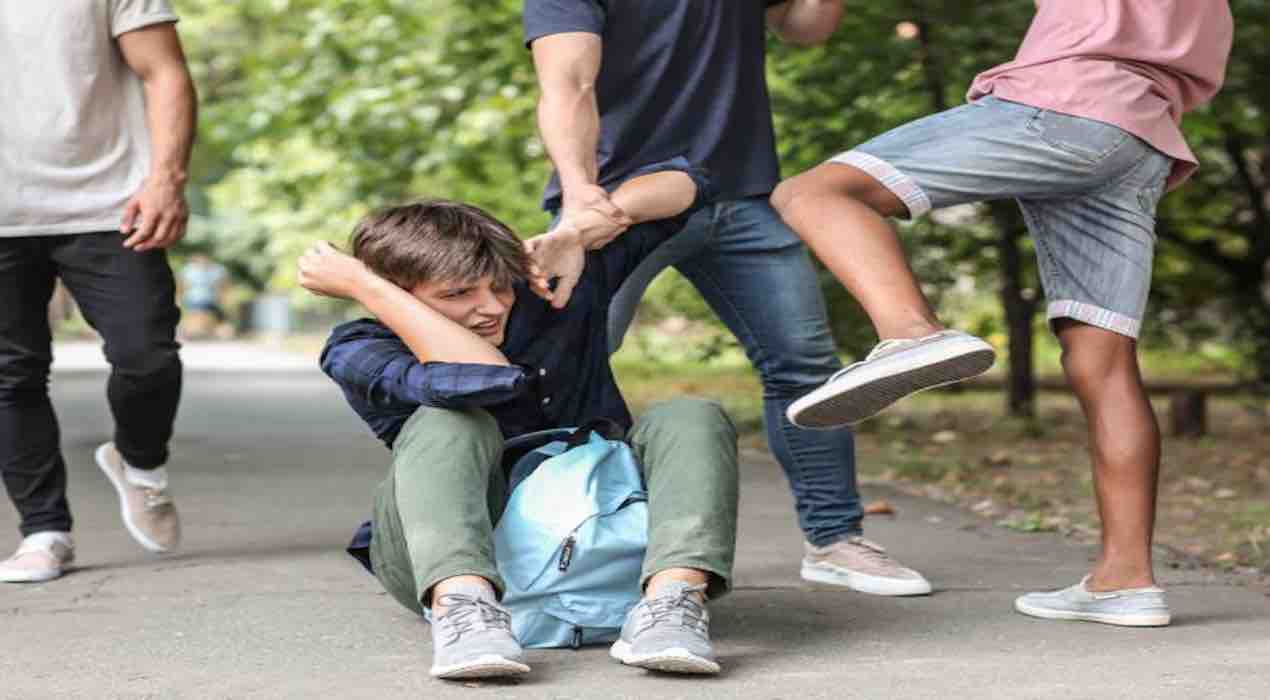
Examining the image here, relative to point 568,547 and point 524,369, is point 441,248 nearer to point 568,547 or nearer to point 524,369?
point 524,369

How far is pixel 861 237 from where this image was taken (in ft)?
14.6

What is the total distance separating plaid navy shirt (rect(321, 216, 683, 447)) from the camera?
4148 mm

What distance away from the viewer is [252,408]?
42.7 ft

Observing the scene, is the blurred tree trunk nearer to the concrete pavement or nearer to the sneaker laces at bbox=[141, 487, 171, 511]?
the concrete pavement

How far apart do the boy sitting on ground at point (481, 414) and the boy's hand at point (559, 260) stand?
0.03 m

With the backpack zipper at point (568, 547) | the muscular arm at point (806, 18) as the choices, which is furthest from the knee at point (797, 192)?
the muscular arm at point (806, 18)

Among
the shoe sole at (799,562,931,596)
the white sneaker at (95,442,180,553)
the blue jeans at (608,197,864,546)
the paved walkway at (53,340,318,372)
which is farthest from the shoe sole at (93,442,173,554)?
the paved walkway at (53,340,318,372)

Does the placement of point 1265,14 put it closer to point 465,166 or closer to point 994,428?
point 994,428

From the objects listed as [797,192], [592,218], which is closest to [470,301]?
[592,218]

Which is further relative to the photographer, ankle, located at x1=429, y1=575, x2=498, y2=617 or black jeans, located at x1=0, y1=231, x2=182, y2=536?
black jeans, located at x1=0, y1=231, x2=182, y2=536

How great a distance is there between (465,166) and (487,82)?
5.61ft

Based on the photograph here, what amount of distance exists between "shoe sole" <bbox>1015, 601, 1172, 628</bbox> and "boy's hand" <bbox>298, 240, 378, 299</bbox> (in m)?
1.75

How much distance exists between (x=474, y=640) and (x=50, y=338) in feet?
7.63

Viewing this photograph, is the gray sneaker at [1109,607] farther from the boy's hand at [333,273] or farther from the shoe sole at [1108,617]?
the boy's hand at [333,273]
